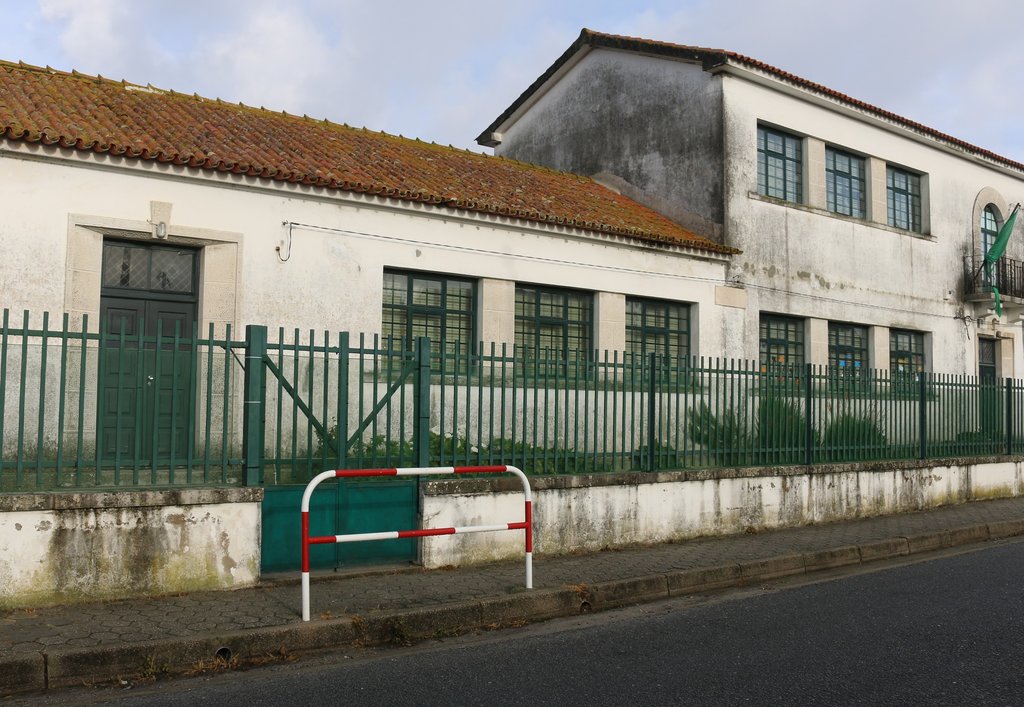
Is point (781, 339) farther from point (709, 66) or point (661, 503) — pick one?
point (661, 503)

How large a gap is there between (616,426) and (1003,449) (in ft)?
31.4

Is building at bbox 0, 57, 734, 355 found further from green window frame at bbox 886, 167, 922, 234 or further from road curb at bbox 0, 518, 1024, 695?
green window frame at bbox 886, 167, 922, 234

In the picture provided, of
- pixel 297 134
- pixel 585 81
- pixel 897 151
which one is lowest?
pixel 297 134

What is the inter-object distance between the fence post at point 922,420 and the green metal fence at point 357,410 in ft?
6.32

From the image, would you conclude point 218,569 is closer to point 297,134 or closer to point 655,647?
point 655,647

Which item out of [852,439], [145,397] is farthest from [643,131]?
[145,397]

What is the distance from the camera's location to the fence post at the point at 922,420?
45.5 feet

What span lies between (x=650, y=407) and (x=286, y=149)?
671cm

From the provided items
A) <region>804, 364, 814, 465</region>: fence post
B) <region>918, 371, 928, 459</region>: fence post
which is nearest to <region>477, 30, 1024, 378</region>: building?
<region>918, 371, 928, 459</region>: fence post

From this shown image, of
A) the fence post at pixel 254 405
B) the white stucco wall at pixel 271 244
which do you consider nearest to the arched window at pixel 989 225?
the white stucco wall at pixel 271 244

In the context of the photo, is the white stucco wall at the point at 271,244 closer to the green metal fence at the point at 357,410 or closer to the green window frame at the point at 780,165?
the green metal fence at the point at 357,410

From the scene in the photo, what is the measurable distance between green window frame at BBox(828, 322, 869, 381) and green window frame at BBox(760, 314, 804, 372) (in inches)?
33.3

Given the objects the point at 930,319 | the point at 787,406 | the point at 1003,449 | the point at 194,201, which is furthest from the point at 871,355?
the point at 194,201

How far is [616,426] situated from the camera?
9.91 meters
